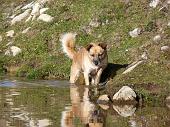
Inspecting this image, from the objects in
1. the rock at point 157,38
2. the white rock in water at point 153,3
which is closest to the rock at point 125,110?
the rock at point 157,38

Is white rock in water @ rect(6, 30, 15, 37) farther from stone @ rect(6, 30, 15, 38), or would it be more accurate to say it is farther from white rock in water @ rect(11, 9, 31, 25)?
white rock in water @ rect(11, 9, 31, 25)

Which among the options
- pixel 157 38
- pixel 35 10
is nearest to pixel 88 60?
pixel 157 38

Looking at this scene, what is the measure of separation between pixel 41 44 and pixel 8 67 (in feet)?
6.46

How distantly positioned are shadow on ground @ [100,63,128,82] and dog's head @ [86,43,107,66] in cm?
67

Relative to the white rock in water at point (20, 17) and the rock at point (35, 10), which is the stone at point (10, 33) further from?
the rock at point (35, 10)

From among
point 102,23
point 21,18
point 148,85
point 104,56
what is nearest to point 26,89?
point 104,56

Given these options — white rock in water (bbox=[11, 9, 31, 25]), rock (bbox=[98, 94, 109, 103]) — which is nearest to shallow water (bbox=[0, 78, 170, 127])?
rock (bbox=[98, 94, 109, 103])

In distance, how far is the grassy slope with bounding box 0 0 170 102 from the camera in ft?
93.9

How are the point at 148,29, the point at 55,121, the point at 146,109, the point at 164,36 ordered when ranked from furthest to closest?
the point at 148,29 < the point at 164,36 < the point at 146,109 < the point at 55,121

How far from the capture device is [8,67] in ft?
104

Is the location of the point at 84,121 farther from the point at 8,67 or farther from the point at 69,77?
the point at 8,67

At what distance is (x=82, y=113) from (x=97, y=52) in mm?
7519

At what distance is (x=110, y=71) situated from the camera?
2675 centimetres

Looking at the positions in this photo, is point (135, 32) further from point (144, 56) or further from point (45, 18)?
point (45, 18)
